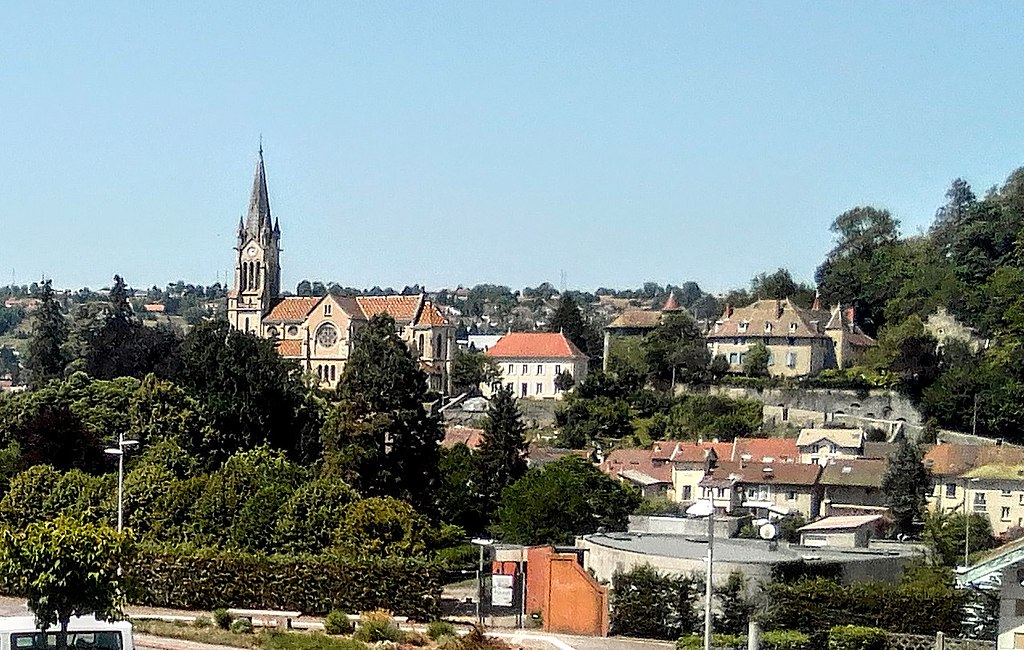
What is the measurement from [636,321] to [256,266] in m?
30.2

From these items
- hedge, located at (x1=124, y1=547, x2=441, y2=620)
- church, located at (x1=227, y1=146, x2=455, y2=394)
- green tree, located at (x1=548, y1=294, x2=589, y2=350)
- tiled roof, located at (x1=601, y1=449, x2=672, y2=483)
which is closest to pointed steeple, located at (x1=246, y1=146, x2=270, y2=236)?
church, located at (x1=227, y1=146, x2=455, y2=394)

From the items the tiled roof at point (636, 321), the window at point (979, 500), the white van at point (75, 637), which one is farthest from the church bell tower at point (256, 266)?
the white van at point (75, 637)

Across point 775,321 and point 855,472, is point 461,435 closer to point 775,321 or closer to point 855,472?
point 775,321

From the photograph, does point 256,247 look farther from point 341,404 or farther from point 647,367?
point 341,404

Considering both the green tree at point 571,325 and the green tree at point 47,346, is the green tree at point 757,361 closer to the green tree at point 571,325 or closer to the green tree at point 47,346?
the green tree at point 571,325

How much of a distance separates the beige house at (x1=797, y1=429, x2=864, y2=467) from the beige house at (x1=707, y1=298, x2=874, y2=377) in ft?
48.7

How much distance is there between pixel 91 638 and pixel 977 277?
260 ft

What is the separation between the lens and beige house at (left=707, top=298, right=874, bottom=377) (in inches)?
3516

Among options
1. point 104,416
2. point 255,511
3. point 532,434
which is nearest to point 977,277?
point 532,434

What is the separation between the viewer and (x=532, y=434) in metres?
87.9

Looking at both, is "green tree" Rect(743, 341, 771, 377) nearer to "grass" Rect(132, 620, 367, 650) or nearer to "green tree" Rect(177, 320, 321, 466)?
"green tree" Rect(177, 320, 321, 466)

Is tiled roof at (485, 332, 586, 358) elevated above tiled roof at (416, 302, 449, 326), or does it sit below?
below

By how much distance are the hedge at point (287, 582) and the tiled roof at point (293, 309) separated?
7290 centimetres

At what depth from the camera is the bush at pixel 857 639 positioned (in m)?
27.4
